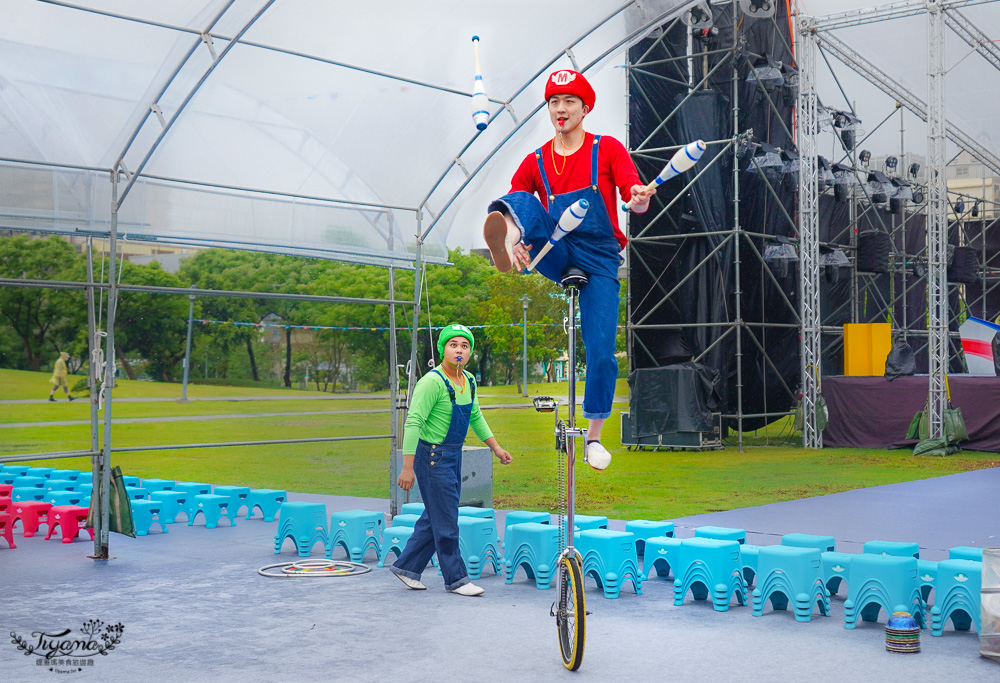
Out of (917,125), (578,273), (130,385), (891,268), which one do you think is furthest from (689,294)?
(130,385)

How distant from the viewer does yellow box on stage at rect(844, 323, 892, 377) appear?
2080 cm

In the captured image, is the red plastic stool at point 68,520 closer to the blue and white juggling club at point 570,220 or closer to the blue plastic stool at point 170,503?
the blue plastic stool at point 170,503

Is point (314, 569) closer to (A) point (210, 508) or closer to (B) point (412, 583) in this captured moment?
(B) point (412, 583)

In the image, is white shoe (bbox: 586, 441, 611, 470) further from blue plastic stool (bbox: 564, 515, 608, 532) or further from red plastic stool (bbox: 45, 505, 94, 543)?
red plastic stool (bbox: 45, 505, 94, 543)

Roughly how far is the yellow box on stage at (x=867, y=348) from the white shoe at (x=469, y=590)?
15.9 meters

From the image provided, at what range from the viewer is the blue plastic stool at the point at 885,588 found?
5641mm

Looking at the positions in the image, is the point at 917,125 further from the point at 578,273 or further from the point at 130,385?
the point at 130,385

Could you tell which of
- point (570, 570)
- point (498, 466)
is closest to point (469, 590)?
point (570, 570)

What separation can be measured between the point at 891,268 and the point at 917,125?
3.88m

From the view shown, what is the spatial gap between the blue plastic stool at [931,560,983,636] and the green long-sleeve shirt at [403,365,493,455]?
298 centimetres

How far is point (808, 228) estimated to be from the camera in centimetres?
2017

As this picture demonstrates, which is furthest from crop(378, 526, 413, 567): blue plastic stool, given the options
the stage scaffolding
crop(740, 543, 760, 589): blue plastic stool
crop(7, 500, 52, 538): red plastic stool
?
the stage scaffolding

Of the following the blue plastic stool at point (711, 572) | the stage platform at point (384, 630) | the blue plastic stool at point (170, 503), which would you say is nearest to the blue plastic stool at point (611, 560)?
the stage platform at point (384, 630)

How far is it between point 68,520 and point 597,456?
22.5 ft
